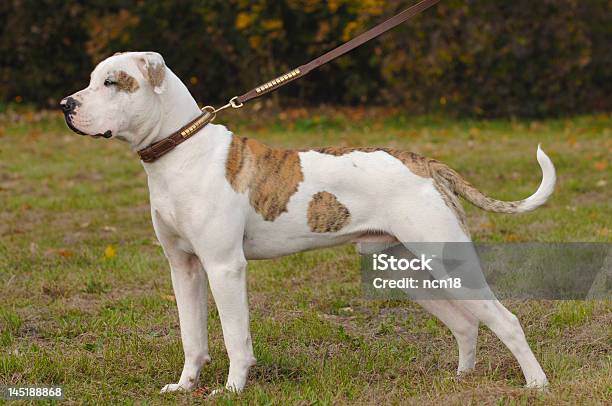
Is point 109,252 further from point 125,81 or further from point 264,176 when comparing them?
point 125,81

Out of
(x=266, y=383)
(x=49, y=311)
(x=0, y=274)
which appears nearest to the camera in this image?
(x=266, y=383)

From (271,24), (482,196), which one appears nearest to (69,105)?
(482,196)

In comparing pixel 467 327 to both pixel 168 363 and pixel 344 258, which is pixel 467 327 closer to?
pixel 168 363

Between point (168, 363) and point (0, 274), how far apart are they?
242 cm

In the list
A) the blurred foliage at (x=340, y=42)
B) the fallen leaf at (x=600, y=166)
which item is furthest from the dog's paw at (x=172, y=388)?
the blurred foliage at (x=340, y=42)

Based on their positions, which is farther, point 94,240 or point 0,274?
point 94,240

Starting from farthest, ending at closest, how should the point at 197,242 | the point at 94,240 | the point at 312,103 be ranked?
1. the point at 312,103
2. the point at 94,240
3. the point at 197,242

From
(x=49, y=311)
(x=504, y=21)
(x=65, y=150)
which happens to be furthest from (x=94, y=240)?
→ (x=504, y=21)

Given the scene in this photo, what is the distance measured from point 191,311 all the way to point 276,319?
1.12m

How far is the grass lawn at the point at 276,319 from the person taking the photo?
4367mm

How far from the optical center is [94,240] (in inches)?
306

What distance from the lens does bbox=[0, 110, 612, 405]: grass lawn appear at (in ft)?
14.3

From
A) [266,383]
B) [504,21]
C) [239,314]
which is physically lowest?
[266,383]

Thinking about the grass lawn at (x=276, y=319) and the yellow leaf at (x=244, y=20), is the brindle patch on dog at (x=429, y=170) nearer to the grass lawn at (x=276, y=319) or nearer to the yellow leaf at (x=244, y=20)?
the grass lawn at (x=276, y=319)
